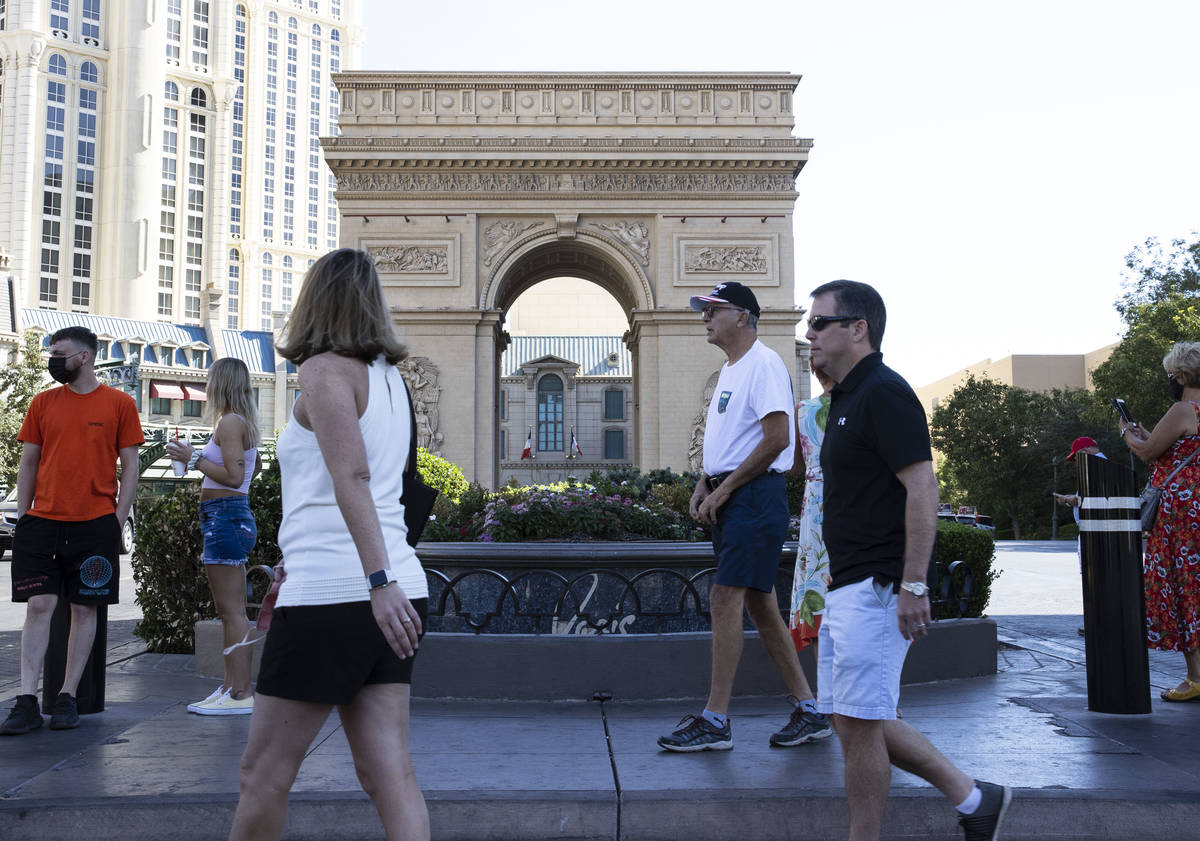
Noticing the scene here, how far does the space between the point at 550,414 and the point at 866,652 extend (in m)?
60.7

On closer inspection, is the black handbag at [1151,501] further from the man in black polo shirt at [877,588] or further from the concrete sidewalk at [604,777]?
the man in black polo shirt at [877,588]

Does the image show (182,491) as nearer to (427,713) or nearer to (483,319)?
(427,713)

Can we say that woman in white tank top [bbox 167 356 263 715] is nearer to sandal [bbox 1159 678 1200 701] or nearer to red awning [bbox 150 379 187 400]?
sandal [bbox 1159 678 1200 701]

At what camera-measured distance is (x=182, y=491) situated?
332 inches

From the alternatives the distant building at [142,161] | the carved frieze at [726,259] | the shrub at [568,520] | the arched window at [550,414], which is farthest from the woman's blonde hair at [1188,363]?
the distant building at [142,161]

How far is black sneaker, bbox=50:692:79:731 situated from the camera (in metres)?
5.49

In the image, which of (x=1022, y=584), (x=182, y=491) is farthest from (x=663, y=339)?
(x=182, y=491)

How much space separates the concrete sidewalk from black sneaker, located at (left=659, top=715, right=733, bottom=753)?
5 centimetres

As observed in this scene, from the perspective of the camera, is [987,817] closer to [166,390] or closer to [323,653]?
[323,653]

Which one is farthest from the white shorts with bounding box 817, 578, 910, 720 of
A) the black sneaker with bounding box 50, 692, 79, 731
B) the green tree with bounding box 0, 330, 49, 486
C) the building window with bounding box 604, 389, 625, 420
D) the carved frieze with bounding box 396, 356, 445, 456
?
the building window with bounding box 604, 389, 625, 420

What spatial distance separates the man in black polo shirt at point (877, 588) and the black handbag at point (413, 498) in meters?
1.34

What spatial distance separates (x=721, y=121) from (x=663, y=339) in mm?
7017

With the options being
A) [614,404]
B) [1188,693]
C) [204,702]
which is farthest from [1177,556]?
[614,404]

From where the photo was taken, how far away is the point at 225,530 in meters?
5.84
